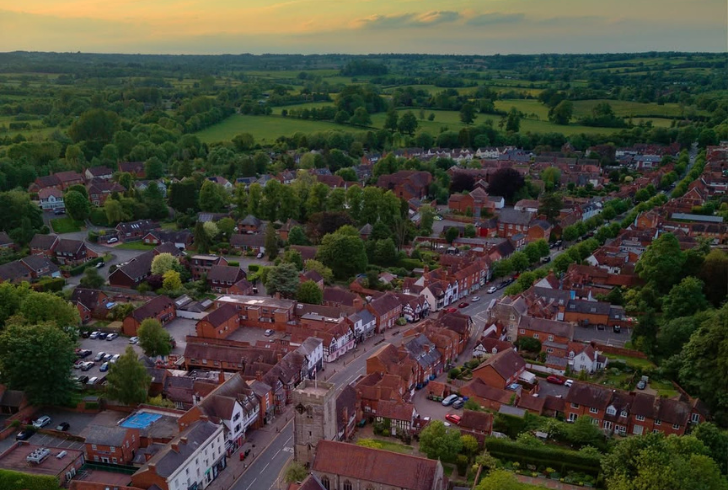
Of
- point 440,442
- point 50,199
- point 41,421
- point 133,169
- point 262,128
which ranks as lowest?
point 41,421

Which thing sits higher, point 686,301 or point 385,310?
point 686,301

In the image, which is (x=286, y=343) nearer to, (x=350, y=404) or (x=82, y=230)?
(x=350, y=404)

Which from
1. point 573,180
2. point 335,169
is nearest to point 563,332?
point 573,180

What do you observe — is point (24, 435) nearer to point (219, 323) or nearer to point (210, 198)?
point (219, 323)

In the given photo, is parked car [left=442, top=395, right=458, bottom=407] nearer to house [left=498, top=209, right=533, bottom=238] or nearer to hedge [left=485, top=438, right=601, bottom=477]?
hedge [left=485, top=438, right=601, bottom=477]

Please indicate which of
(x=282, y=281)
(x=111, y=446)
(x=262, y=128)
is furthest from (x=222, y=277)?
(x=262, y=128)

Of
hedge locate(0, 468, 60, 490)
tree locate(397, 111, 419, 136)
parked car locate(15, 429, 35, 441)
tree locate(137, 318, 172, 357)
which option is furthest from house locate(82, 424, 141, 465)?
tree locate(397, 111, 419, 136)


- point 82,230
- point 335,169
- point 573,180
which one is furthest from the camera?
point 335,169
